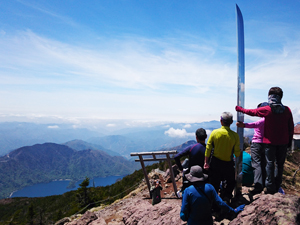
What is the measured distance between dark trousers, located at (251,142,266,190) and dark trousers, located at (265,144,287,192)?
28 centimetres

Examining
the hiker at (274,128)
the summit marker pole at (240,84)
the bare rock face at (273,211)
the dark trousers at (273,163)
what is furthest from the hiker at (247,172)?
the bare rock face at (273,211)

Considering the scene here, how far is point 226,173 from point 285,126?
1.80 meters

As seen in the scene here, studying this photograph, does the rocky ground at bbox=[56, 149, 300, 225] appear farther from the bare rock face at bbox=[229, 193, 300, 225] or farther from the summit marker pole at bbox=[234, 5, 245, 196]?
the summit marker pole at bbox=[234, 5, 245, 196]

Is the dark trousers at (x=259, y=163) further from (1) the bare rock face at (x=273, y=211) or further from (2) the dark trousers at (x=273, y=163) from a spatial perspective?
(1) the bare rock face at (x=273, y=211)

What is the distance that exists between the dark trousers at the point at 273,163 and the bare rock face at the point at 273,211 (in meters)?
0.80

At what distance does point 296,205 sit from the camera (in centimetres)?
345

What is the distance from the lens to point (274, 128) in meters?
4.60

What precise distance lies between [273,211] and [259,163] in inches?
69.2

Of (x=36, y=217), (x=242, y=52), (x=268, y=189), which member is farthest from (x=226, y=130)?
(x=36, y=217)

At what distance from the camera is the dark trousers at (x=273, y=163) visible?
4.59 metres

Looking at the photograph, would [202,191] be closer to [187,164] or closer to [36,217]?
[187,164]

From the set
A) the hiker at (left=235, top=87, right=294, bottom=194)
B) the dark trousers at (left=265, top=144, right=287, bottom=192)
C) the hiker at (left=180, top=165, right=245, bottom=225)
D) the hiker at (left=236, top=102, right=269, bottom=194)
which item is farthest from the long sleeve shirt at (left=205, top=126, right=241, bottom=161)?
the hiker at (left=180, top=165, right=245, bottom=225)

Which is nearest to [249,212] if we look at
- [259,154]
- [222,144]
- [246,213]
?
[246,213]

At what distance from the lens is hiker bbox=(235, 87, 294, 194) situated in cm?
451
